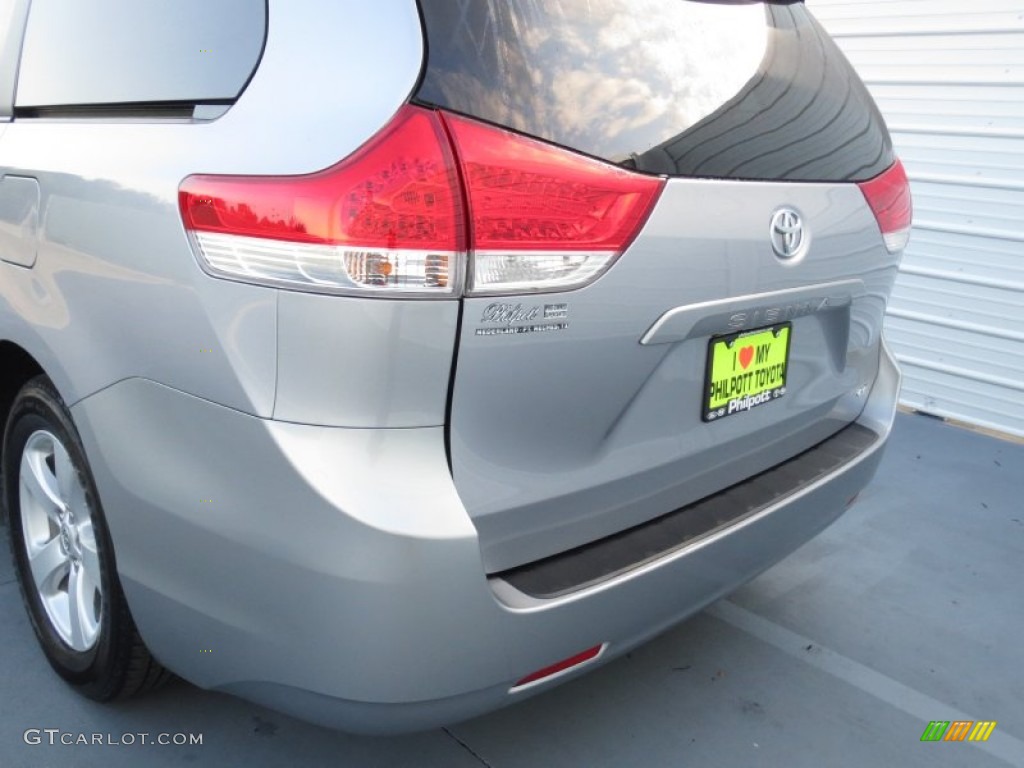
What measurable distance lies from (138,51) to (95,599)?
1179 mm

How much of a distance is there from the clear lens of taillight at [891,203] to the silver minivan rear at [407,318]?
18cm

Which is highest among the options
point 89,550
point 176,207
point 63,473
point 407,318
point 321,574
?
point 176,207

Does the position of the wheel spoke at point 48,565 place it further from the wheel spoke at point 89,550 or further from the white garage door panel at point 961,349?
the white garage door panel at point 961,349

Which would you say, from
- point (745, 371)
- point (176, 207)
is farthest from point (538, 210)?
point (745, 371)

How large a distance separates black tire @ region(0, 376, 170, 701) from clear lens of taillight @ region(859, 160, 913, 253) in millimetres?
1807

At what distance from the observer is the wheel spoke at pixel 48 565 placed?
2.25m

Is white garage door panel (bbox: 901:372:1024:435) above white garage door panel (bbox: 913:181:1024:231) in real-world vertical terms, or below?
below

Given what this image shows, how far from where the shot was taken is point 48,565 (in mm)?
2283

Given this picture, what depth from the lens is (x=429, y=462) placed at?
1.48 meters

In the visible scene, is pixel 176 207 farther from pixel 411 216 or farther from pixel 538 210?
pixel 538 210

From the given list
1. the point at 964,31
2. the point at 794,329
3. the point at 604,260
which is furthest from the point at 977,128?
the point at 604,260

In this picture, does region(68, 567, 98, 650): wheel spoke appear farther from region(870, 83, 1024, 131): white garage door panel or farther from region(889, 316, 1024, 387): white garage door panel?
region(870, 83, 1024, 131): white garage door panel

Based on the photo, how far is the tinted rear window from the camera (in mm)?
1478

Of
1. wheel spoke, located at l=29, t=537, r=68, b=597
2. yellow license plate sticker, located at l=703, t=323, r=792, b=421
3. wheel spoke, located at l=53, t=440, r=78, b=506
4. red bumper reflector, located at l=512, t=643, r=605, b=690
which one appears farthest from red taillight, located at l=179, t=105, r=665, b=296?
wheel spoke, located at l=29, t=537, r=68, b=597
